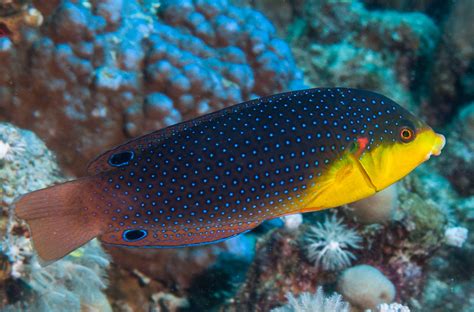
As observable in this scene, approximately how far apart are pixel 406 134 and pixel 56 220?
7.49 ft

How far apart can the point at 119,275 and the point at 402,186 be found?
11.9ft

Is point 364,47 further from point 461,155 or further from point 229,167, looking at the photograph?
point 229,167

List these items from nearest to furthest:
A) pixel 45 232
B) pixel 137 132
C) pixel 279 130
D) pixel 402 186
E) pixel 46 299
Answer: pixel 45 232
pixel 279 130
pixel 46 299
pixel 137 132
pixel 402 186

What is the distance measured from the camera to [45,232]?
2557mm

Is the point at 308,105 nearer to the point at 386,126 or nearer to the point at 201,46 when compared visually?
the point at 386,126

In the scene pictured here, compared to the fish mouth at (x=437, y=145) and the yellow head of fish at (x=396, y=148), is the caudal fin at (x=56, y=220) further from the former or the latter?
the fish mouth at (x=437, y=145)

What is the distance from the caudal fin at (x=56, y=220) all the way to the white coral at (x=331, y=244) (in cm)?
263

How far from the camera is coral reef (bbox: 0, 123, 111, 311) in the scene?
11.7 ft

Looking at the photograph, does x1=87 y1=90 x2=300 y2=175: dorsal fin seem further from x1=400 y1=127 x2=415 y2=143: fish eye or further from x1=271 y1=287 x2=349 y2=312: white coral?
x1=271 y1=287 x2=349 y2=312: white coral

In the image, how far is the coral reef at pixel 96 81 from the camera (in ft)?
15.9

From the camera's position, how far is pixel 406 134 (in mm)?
2887

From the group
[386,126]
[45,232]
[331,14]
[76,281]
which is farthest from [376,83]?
[45,232]

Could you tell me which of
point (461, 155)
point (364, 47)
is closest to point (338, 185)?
point (461, 155)

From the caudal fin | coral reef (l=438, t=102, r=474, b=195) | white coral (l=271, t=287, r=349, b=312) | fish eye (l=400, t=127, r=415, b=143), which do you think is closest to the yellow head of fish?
fish eye (l=400, t=127, r=415, b=143)
